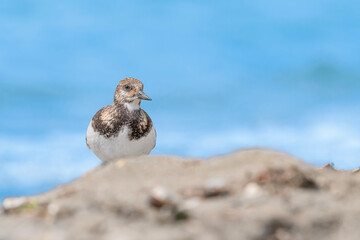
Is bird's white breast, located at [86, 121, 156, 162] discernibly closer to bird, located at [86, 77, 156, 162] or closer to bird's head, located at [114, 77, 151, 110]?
bird, located at [86, 77, 156, 162]

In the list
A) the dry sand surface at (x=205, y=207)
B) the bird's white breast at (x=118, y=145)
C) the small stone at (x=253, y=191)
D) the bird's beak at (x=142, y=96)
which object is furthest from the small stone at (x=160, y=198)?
the bird's beak at (x=142, y=96)

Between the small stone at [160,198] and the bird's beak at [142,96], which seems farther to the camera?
the bird's beak at [142,96]

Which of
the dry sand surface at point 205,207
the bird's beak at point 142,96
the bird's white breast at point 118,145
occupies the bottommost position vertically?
the dry sand surface at point 205,207

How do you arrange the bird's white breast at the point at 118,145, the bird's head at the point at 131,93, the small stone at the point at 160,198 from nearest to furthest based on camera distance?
the small stone at the point at 160,198
the bird's white breast at the point at 118,145
the bird's head at the point at 131,93

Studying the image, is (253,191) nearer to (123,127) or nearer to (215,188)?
(215,188)

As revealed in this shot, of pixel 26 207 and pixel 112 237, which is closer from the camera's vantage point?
pixel 112 237

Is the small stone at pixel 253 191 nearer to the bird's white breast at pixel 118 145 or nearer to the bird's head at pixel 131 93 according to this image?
the bird's white breast at pixel 118 145

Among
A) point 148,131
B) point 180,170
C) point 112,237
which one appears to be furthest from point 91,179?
point 148,131

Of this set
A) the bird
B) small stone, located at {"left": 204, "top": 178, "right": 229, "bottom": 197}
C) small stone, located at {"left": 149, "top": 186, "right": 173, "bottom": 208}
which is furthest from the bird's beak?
small stone, located at {"left": 149, "top": 186, "right": 173, "bottom": 208}

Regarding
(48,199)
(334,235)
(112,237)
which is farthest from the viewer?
(48,199)

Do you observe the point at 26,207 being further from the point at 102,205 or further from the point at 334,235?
the point at 334,235
